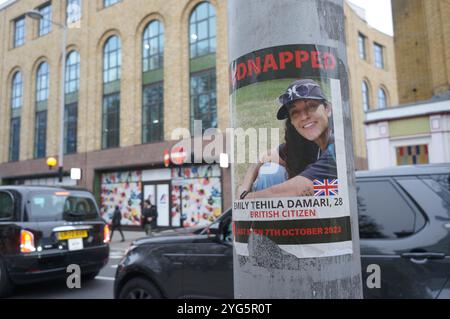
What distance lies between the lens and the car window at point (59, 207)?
7.11 metres

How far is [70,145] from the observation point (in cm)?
2666

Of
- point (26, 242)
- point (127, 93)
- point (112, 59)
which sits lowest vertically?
point (26, 242)

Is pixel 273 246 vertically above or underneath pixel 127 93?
underneath

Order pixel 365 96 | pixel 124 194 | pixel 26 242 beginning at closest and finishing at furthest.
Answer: pixel 26 242 < pixel 124 194 < pixel 365 96

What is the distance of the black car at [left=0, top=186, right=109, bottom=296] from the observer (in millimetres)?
6707

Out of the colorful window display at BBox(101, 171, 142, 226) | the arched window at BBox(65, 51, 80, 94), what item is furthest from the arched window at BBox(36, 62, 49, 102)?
the colorful window display at BBox(101, 171, 142, 226)

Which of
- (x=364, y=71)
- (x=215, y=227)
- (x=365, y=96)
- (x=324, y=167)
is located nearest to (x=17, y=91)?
(x=364, y=71)

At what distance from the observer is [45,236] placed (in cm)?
688

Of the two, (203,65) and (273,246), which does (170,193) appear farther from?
(273,246)

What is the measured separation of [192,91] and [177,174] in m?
4.37

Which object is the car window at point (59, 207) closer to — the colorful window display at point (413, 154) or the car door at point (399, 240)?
the car door at point (399, 240)

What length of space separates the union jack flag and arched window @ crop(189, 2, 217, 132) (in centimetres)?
1801

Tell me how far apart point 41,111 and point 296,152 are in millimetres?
30921

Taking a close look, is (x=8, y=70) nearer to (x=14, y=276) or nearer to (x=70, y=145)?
(x=70, y=145)
